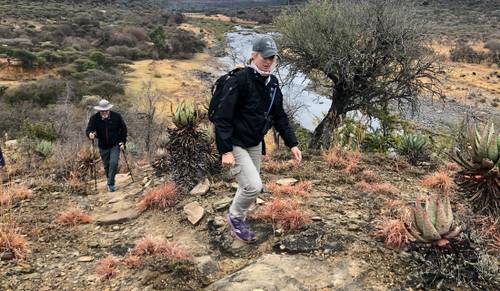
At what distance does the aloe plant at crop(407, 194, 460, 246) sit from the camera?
396 centimetres

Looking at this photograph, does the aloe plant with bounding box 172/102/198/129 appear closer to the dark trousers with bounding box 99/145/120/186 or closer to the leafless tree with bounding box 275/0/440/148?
the dark trousers with bounding box 99/145/120/186

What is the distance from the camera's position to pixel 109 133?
25.6ft

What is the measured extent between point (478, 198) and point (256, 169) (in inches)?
94.1

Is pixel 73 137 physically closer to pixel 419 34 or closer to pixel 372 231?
pixel 419 34

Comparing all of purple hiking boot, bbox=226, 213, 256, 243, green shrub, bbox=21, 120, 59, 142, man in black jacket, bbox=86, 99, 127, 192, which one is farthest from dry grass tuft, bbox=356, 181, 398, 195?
green shrub, bbox=21, 120, 59, 142

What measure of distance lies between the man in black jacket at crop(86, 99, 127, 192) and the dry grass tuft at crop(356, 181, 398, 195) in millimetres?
3975

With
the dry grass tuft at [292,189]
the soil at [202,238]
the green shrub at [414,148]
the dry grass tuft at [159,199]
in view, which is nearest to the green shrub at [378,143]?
the green shrub at [414,148]

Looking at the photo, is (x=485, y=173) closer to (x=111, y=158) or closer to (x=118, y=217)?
(x=118, y=217)

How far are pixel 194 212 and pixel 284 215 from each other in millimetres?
1296

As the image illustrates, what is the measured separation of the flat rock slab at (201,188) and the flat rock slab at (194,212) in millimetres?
366

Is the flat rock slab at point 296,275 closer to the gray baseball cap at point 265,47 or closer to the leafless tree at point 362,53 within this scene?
the gray baseball cap at point 265,47

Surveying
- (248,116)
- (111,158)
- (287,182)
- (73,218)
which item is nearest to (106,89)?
(111,158)

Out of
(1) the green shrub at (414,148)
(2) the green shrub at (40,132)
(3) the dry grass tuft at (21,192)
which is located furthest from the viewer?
(2) the green shrub at (40,132)

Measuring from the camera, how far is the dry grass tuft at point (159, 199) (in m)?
6.38
